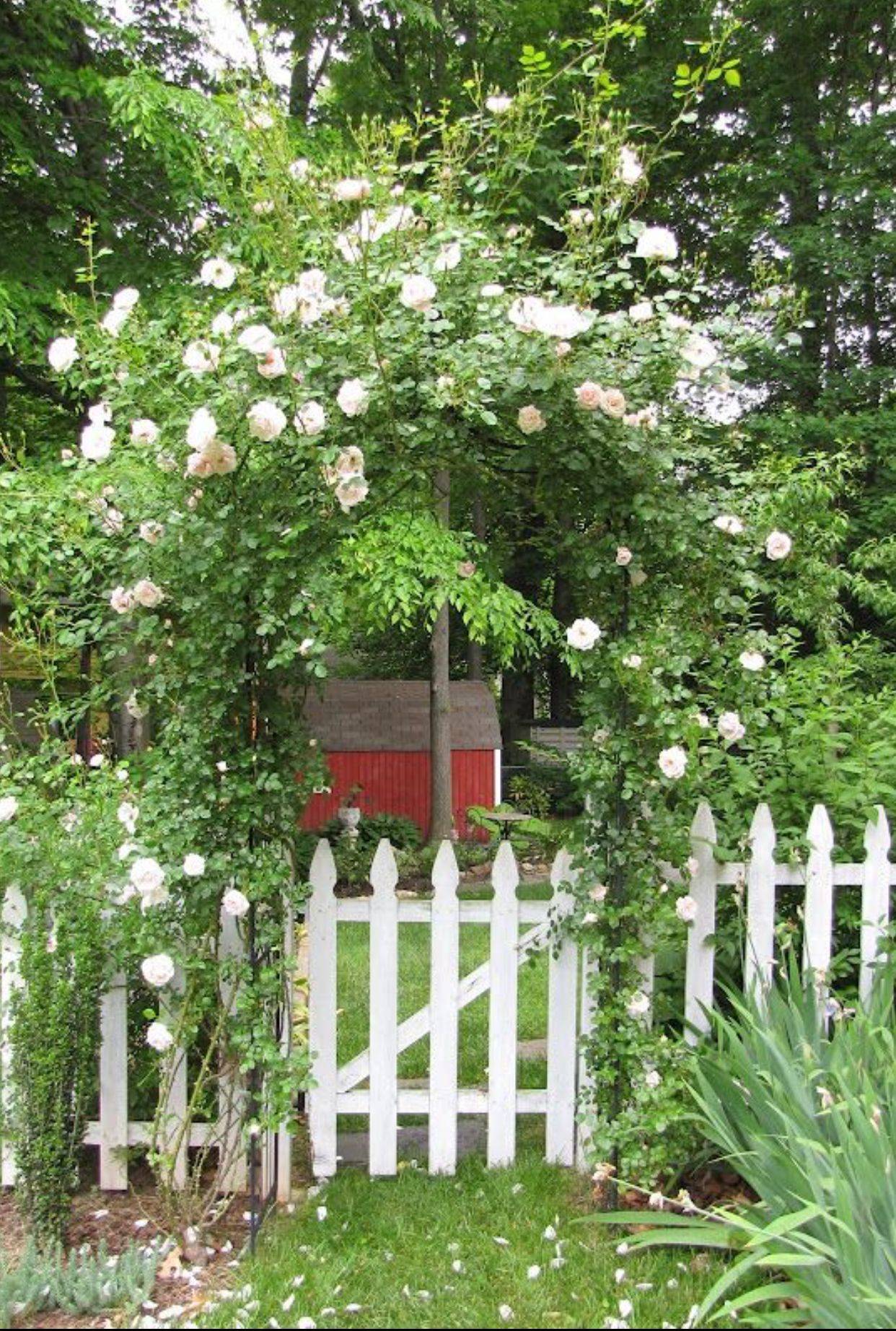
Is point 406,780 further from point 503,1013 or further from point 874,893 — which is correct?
point 874,893

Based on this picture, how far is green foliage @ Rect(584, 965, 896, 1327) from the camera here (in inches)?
79.2

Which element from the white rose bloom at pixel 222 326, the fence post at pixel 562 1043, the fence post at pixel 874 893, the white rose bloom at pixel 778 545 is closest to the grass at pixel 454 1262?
the fence post at pixel 562 1043

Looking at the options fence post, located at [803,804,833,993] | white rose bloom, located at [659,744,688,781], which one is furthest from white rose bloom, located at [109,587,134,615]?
fence post, located at [803,804,833,993]

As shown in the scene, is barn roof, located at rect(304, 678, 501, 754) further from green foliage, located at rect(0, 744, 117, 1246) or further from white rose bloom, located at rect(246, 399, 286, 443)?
white rose bloom, located at rect(246, 399, 286, 443)

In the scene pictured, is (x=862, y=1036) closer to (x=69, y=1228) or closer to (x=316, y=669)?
(x=316, y=669)

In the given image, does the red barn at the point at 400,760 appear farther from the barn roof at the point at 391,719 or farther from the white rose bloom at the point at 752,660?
the white rose bloom at the point at 752,660

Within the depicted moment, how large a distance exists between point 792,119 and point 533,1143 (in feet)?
40.6

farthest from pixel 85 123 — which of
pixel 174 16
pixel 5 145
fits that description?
pixel 174 16

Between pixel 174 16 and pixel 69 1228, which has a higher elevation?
pixel 174 16

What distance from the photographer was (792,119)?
39.2ft

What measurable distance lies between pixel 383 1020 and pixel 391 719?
918cm

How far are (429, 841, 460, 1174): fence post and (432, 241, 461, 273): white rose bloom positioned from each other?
1651 mm

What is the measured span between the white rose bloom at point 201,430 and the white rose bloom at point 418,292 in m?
0.55

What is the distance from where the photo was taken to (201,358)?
2.51 m
